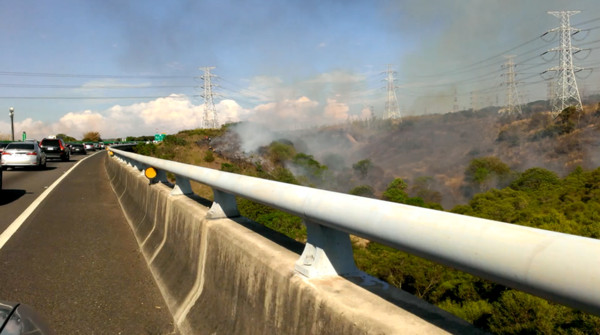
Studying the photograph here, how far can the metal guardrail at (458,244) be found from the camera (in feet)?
4.39

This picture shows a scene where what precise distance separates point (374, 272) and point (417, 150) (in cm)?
10856

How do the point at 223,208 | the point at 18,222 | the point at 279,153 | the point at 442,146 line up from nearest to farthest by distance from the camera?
the point at 223,208 → the point at 18,222 → the point at 279,153 → the point at 442,146

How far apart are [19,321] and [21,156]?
26.4m

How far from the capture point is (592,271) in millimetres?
1278

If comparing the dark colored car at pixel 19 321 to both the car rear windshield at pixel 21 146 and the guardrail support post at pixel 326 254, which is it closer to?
the guardrail support post at pixel 326 254

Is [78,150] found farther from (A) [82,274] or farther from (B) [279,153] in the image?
(A) [82,274]

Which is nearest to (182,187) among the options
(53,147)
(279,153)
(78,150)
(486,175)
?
(53,147)

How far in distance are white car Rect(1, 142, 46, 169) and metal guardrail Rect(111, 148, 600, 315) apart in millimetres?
26118

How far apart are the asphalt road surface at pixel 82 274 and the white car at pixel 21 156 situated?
16.6 meters

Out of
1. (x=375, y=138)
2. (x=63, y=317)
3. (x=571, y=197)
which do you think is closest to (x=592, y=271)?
(x=63, y=317)

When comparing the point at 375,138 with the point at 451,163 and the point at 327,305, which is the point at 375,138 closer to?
the point at 451,163

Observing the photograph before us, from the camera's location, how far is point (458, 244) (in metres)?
1.69

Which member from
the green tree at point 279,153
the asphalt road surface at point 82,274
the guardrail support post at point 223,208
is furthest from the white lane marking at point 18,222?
the green tree at point 279,153

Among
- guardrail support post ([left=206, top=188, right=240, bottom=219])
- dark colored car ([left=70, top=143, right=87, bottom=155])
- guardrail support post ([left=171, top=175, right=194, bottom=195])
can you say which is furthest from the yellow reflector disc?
dark colored car ([left=70, top=143, right=87, bottom=155])
